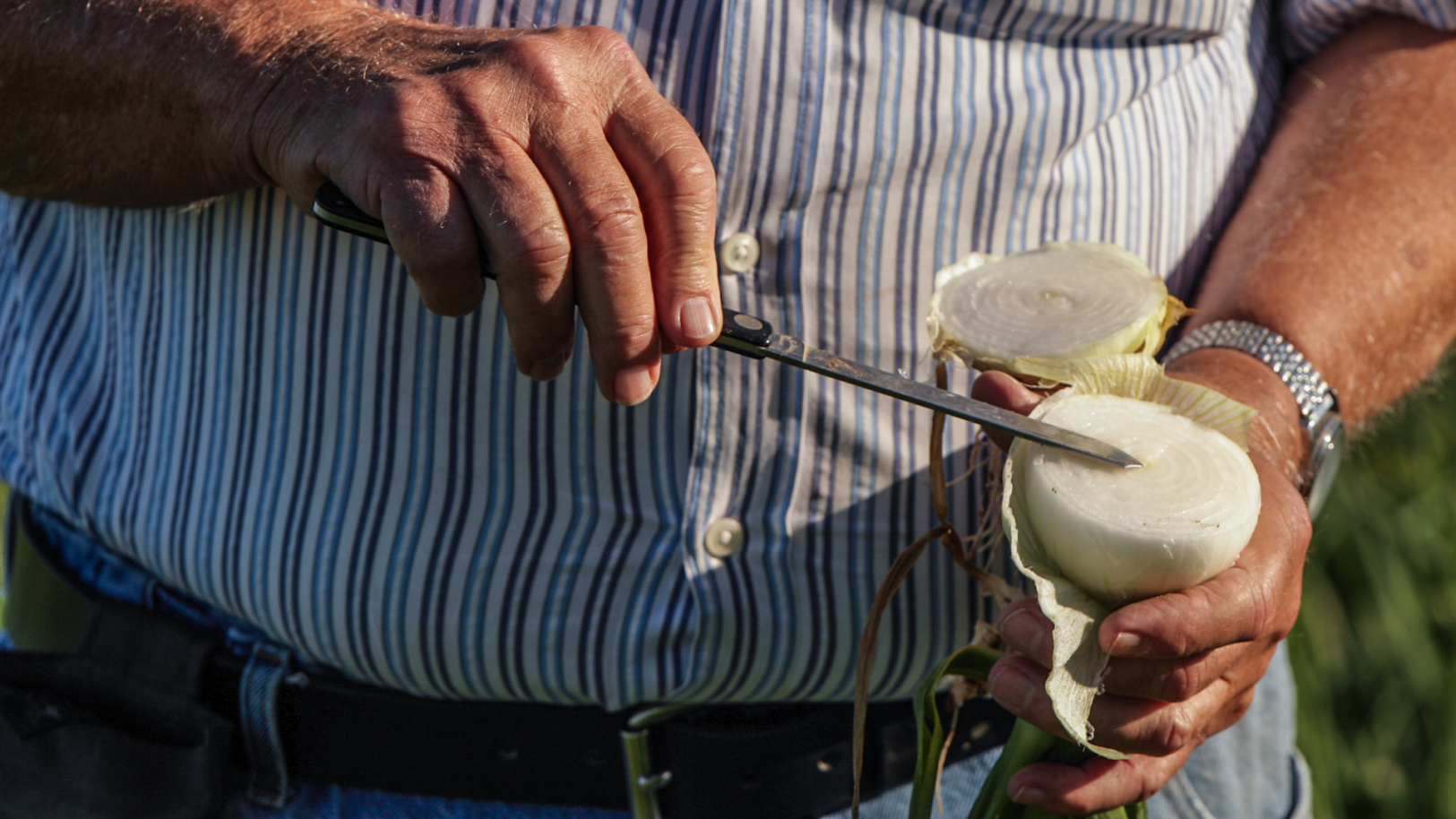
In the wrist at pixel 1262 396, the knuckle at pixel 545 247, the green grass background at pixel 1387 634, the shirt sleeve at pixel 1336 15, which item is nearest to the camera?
the knuckle at pixel 545 247

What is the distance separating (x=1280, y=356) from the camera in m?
1.04

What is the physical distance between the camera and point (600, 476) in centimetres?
102

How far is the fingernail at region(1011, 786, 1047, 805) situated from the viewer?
865 millimetres

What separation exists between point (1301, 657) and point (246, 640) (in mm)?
1968

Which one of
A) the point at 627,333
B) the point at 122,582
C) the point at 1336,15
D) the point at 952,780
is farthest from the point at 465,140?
the point at 1336,15

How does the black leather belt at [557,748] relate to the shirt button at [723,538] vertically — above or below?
below

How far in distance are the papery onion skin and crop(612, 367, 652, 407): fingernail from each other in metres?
0.28

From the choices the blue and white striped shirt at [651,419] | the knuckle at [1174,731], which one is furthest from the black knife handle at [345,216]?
the knuckle at [1174,731]

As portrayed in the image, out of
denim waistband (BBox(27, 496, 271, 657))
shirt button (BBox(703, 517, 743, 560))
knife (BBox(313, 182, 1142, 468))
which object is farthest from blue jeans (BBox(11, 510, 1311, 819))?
knife (BBox(313, 182, 1142, 468))

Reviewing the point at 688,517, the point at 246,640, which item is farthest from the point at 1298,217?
the point at 246,640

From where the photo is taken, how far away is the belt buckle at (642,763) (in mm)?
1075

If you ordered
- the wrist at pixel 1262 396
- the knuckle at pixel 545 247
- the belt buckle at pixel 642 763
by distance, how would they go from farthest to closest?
the belt buckle at pixel 642 763 → the wrist at pixel 1262 396 → the knuckle at pixel 545 247

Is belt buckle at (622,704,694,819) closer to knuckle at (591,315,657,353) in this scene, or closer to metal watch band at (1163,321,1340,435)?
knuckle at (591,315,657,353)

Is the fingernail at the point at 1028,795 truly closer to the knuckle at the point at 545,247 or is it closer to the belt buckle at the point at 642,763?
the belt buckle at the point at 642,763
